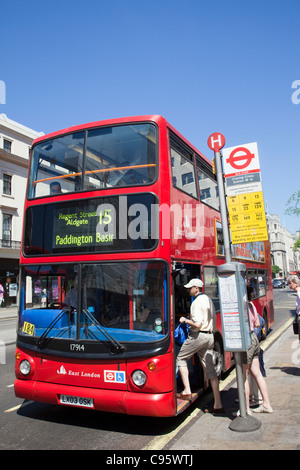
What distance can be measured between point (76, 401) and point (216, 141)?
13.5 ft

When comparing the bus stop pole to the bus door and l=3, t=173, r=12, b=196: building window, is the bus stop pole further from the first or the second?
l=3, t=173, r=12, b=196: building window

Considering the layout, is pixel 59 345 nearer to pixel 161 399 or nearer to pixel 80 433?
pixel 80 433

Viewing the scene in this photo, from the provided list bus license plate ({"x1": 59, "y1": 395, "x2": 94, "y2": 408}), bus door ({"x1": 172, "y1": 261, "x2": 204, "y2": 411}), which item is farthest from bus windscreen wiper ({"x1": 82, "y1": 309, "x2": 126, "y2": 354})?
bus door ({"x1": 172, "y1": 261, "x2": 204, "y2": 411})

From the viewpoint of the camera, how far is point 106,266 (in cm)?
510

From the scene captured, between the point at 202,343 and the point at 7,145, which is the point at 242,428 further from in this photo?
the point at 7,145

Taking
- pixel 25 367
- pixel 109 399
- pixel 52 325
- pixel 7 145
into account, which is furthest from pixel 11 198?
pixel 109 399

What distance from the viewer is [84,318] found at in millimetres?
5094

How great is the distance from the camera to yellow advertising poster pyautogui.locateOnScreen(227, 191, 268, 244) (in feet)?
18.0

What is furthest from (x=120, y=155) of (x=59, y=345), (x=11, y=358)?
(x=11, y=358)

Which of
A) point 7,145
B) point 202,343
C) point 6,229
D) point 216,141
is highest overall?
point 7,145

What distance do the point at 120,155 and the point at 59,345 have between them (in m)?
2.77

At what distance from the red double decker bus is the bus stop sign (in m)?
0.54
